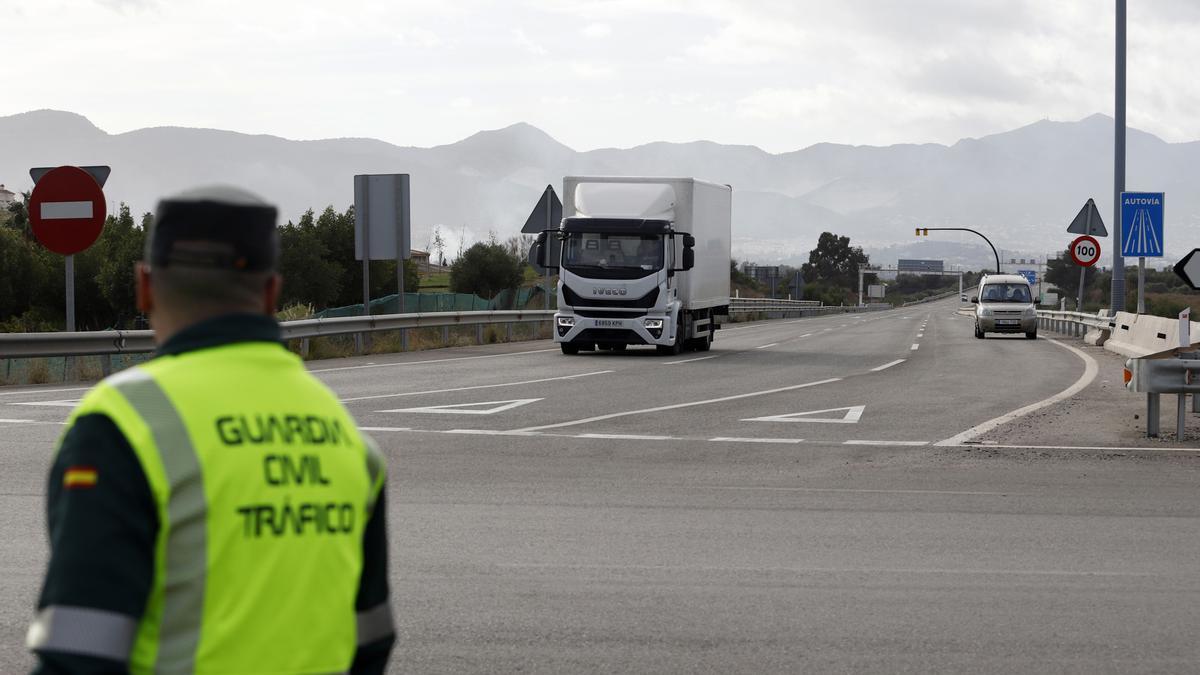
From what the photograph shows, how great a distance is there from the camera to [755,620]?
6324mm

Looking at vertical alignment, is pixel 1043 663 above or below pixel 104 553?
below

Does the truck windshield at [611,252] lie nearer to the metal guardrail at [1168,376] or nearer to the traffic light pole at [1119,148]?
the traffic light pole at [1119,148]

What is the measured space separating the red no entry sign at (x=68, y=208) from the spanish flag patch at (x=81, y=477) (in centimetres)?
1662

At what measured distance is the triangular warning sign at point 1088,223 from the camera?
33.7 m

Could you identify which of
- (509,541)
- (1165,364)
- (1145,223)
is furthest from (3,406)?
(1145,223)

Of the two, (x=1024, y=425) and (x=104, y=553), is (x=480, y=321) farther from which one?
(x=104, y=553)

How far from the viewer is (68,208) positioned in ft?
59.3

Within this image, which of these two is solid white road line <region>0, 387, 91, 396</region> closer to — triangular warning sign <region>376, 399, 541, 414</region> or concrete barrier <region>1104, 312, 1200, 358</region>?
triangular warning sign <region>376, 399, 541, 414</region>

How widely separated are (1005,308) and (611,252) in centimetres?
1751

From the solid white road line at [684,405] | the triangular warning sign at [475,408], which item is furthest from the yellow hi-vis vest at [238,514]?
the triangular warning sign at [475,408]

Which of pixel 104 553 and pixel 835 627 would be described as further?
pixel 835 627

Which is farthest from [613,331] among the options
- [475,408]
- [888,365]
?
[475,408]

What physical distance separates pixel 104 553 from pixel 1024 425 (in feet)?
45.7

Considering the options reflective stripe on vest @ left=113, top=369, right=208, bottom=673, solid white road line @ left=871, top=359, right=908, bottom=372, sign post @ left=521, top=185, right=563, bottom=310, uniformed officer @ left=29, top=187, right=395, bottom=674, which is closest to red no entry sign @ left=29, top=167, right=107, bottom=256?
solid white road line @ left=871, top=359, right=908, bottom=372
